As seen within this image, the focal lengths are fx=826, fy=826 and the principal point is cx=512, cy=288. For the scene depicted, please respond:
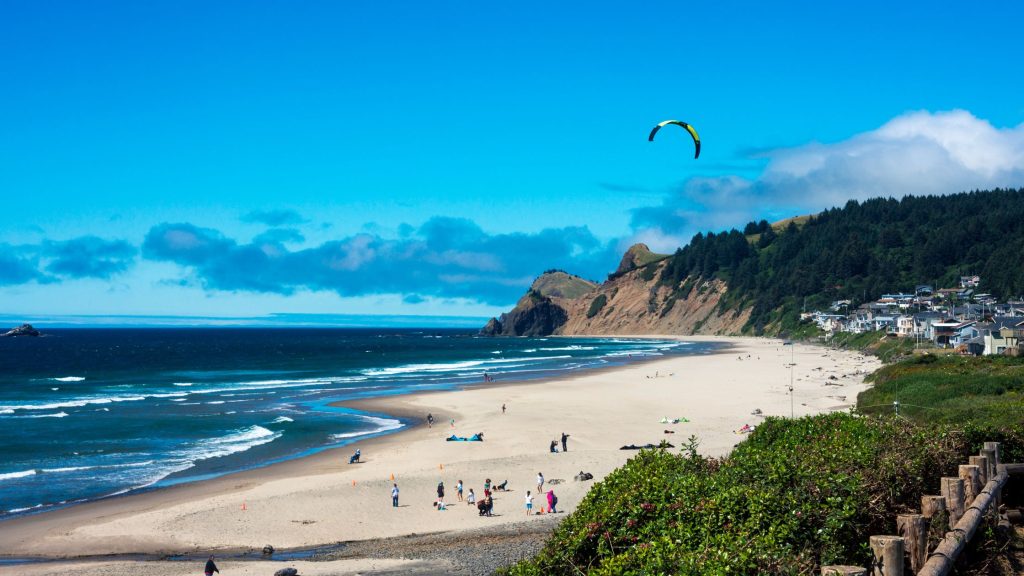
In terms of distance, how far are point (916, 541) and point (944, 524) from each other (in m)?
1.00

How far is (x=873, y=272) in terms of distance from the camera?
162 m

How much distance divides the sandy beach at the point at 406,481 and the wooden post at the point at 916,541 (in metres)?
14.2

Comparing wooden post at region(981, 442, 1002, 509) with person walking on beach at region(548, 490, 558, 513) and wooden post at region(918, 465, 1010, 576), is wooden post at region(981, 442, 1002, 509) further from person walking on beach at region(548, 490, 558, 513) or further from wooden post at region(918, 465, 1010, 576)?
person walking on beach at region(548, 490, 558, 513)

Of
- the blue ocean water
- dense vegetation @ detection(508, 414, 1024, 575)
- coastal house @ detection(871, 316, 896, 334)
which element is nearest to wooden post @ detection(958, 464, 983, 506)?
dense vegetation @ detection(508, 414, 1024, 575)

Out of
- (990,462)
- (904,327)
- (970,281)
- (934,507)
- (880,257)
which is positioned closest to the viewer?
(934,507)

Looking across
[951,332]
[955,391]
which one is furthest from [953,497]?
[951,332]

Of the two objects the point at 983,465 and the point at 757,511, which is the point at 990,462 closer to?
the point at 983,465

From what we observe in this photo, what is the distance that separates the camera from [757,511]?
9125 millimetres

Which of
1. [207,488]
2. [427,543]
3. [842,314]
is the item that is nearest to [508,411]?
[207,488]

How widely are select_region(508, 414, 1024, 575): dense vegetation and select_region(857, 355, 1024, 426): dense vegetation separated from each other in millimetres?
11489

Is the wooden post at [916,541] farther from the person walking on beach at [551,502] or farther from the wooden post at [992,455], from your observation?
the person walking on beach at [551,502]

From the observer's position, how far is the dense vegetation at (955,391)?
80.0 ft

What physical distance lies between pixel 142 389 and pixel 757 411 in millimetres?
49176

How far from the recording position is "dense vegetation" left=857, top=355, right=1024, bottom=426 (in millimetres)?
24375
